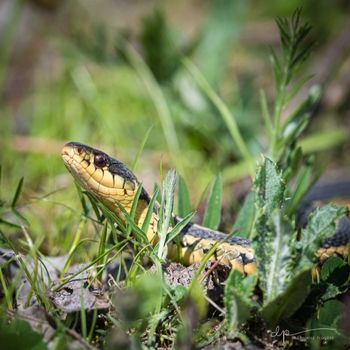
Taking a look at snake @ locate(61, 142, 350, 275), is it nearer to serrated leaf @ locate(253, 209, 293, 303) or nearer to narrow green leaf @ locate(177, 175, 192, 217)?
narrow green leaf @ locate(177, 175, 192, 217)

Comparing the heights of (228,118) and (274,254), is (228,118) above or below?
above

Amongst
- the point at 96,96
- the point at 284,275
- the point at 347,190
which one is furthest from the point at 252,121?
the point at 284,275

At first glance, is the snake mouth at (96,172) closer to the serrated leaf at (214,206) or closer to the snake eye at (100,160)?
the snake eye at (100,160)

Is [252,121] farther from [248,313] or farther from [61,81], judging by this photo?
[248,313]

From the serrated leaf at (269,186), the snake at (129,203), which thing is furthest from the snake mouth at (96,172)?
the serrated leaf at (269,186)

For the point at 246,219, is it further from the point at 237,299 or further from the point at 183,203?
the point at 237,299

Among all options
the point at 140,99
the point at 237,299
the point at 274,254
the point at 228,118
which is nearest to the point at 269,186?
the point at 274,254
